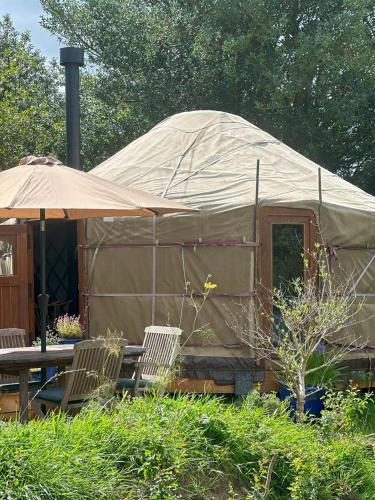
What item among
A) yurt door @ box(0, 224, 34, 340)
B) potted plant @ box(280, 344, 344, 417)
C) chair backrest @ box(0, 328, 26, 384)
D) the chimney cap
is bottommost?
potted plant @ box(280, 344, 344, 417)

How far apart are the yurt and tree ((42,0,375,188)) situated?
5191mm

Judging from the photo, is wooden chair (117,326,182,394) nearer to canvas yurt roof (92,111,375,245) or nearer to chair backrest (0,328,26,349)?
chair backrest (0,328,26,349)

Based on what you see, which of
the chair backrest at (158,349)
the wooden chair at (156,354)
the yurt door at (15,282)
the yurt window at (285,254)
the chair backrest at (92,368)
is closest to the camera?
the chair backrest at (92,368)

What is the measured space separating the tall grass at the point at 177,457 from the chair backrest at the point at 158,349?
1222mm

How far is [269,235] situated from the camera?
7.49 meters

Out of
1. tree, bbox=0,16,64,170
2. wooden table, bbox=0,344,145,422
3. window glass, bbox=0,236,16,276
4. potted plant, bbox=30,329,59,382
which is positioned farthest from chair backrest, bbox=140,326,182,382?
tree, bbox=0,16,64,170

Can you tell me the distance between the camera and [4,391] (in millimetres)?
5695

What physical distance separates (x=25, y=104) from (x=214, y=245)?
903 centimetres

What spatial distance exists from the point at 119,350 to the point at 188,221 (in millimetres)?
2702

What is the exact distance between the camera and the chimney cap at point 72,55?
31.4 feet

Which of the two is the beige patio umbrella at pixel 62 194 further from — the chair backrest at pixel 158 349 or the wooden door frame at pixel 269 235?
the wooden door frame at pixel 269 235

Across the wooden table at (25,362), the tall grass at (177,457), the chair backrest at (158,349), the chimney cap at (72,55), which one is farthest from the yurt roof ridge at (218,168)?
the tall grass at (177,457)

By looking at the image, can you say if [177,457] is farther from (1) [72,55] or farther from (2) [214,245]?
(1) [72,55]

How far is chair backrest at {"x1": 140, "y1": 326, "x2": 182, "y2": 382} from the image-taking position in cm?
586
